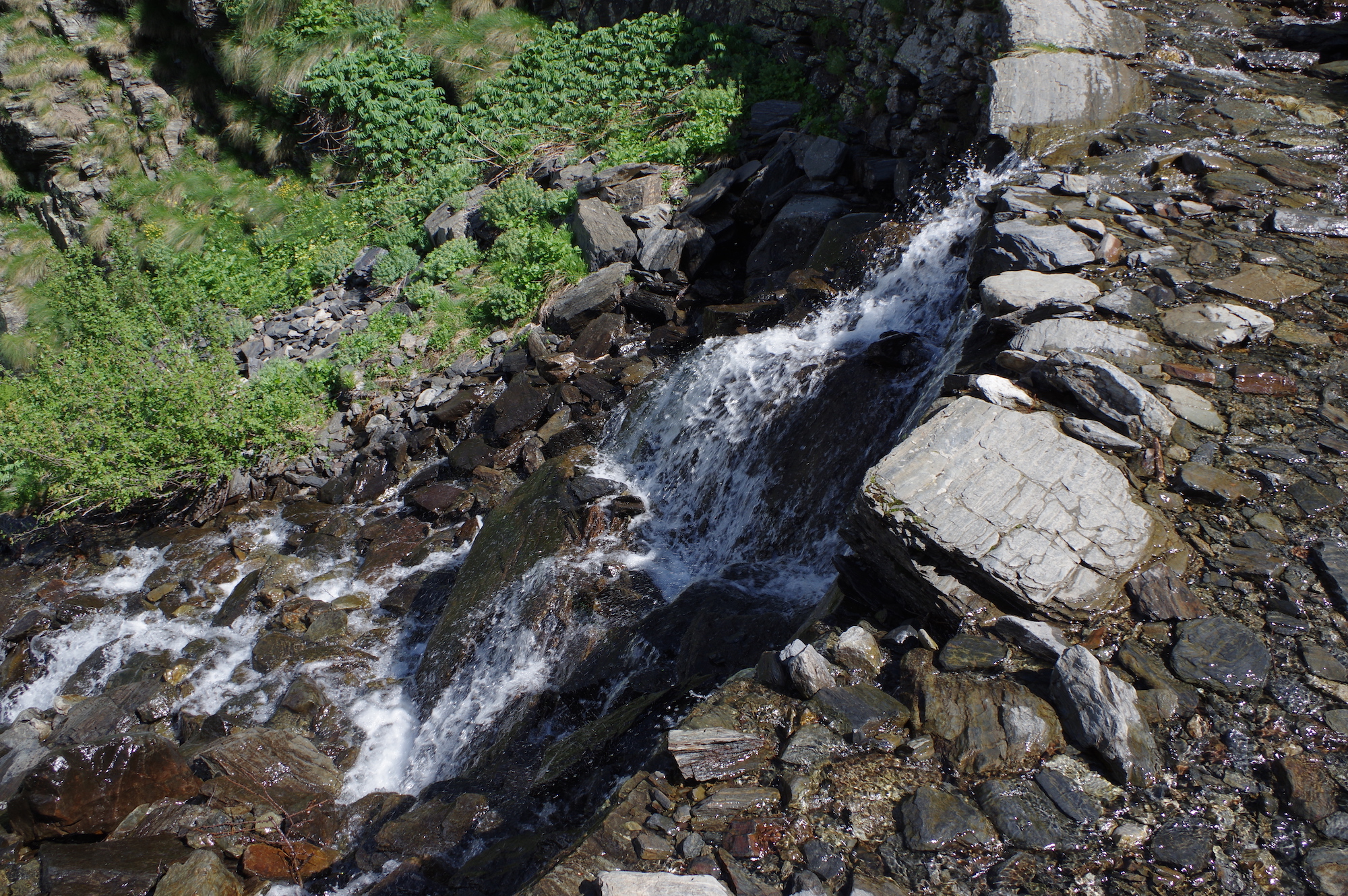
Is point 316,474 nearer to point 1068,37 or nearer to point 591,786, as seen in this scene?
point 591,786

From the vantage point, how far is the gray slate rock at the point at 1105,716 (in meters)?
2.65

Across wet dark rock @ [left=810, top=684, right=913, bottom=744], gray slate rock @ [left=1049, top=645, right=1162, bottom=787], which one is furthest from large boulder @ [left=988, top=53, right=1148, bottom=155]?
wet dark rock @ [left=810, top=684, right=913, bottom=744]

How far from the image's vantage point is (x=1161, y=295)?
459 cm

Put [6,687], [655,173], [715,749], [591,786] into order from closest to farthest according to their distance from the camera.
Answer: [715,749]
[591,786]
[6,687]
[655,173]

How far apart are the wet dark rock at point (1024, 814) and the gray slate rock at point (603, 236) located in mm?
7471

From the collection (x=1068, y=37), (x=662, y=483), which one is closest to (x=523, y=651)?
(x=662, y=483)

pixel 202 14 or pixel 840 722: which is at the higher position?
pixel 202 14

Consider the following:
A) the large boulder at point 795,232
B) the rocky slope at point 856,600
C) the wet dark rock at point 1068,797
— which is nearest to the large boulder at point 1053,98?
the rocky slope at point 856,600

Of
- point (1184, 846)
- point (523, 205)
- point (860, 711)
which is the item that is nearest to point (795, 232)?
point (523, 205)

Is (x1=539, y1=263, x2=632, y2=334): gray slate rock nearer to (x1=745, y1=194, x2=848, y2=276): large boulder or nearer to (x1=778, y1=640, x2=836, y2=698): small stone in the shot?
(x1=745, y1=194, x2=848, y2=276): large boulder

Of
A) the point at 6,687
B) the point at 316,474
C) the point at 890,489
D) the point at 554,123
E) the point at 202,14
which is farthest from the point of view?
the point at 202,14

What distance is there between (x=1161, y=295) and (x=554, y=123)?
933 centimetres

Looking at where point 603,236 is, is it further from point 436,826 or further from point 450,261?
point 436,826

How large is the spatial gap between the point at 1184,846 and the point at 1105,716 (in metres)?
0.43
